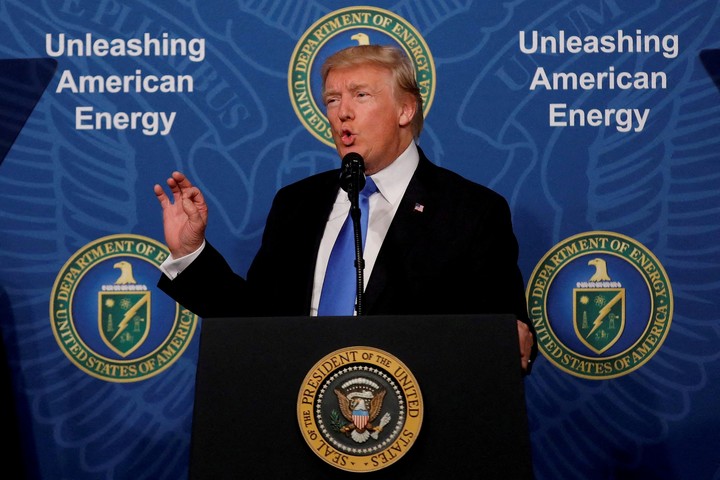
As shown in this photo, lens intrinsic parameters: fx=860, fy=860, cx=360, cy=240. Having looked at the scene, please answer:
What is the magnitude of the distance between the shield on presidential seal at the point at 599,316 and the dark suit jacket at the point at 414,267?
501 mm

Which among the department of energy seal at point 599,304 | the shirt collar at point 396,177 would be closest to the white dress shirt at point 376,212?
the shirt collar at point 396,177

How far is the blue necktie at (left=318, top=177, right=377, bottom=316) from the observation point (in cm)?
215

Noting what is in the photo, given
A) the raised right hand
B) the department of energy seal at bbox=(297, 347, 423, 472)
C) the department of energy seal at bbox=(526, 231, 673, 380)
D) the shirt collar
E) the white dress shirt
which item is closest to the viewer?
the department of energy seal at bbox=(297, 347, 423, 472)

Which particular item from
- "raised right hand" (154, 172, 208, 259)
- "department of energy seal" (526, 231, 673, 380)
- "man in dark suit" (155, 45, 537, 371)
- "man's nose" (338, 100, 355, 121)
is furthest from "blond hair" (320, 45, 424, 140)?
"department of energy seal" (526, 231, 673, 380)

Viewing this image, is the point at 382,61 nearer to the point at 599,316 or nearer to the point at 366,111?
the point at 366,111

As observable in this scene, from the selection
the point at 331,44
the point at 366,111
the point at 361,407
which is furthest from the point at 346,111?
the point at 361,407

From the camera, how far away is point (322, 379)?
1.44 meters

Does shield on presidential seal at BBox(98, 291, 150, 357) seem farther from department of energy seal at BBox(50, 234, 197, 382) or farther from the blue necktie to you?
the blue necktie

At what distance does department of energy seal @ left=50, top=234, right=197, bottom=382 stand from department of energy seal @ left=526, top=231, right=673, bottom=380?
1.14 m

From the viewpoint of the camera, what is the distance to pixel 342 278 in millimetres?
2193

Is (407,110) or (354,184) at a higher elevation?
(407,110)

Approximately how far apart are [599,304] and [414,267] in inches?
33.2

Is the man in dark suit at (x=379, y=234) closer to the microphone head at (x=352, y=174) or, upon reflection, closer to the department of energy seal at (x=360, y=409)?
the microphone head at (x=352, y=174)

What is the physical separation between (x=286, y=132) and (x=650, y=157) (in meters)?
1.17
